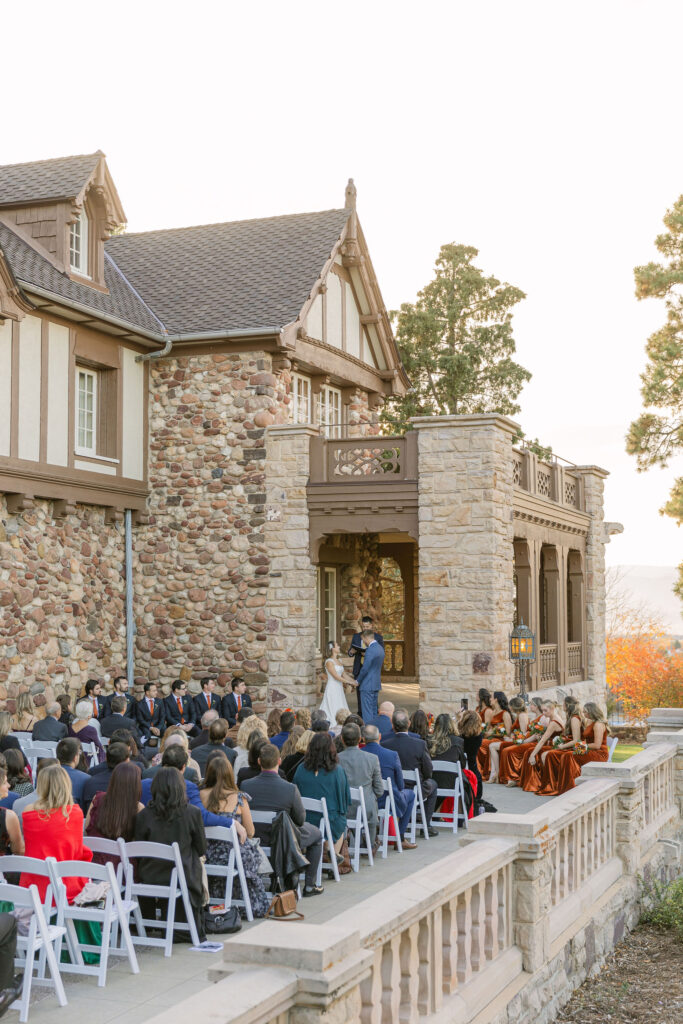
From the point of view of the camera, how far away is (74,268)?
1870 centimetres

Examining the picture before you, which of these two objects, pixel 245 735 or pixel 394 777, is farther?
pixel 394 777

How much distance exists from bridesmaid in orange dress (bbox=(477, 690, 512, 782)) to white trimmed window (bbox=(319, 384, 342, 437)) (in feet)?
25.2

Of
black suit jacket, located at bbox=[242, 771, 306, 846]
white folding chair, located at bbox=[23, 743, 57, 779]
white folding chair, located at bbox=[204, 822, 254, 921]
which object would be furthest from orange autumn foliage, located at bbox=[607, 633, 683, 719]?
white folding chair, located at bbox=[204, 822, 254, 921]

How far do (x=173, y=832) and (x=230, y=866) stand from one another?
740mm

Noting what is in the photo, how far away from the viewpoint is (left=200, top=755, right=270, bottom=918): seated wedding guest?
8.18m

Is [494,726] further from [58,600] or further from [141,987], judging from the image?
[141,987]

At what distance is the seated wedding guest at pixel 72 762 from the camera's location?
28.0 ft

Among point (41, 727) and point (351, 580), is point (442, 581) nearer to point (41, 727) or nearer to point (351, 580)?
point (351, 580)

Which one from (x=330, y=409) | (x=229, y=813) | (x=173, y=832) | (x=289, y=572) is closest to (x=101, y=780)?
(x=229, y=813)

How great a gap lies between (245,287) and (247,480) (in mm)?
3948

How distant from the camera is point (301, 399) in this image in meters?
21.4

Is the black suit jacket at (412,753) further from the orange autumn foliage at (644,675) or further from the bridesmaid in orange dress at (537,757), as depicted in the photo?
the orange autumn foliage at (644,675)

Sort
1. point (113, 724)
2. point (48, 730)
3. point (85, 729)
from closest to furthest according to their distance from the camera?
point (48, 730) < point (85, 729) < point (113, 724)

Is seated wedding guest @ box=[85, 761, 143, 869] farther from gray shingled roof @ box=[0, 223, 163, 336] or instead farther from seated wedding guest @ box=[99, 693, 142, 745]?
gray shingled roof @ box=[0, 223, 163, 336]
